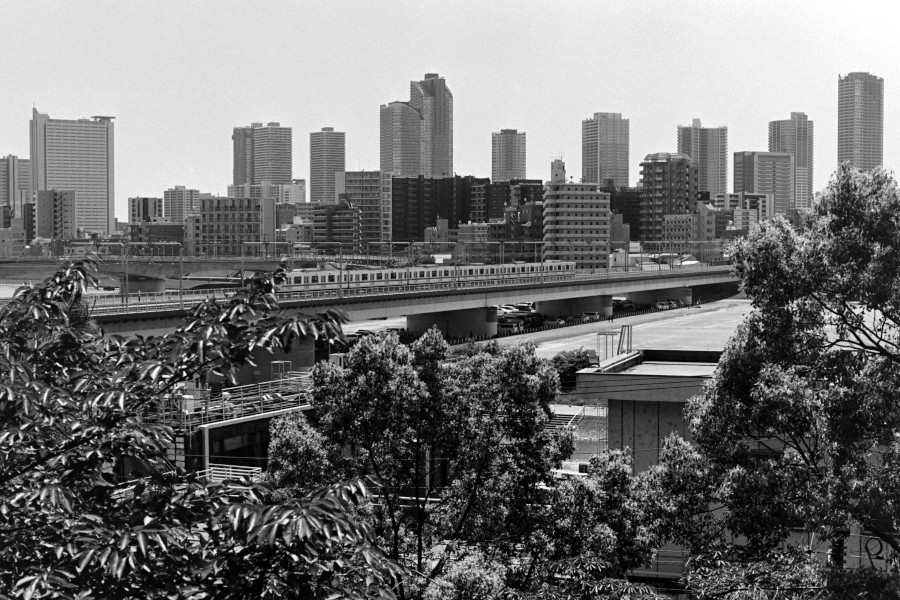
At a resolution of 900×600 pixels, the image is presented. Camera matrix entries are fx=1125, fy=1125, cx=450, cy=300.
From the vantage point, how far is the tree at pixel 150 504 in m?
5.97

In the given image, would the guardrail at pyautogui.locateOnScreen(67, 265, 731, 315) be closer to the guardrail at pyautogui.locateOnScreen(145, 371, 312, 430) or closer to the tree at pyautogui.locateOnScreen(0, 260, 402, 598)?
the guardrail at pyautogui.locateOnScreen(145, 371, 312, 430)

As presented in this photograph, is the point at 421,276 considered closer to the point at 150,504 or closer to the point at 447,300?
the point at 447,300

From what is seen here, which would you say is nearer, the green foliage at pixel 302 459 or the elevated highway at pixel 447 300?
the green foliage at pixel 302 459

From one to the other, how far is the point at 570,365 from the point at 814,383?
45912 millimetres

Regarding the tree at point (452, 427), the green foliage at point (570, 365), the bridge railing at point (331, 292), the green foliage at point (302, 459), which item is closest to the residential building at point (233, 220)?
the bridge railing at point (331, 292)

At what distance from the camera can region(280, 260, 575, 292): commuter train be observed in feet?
279

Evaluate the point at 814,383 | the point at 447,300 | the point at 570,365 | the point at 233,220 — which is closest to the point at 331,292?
the point at 447,300

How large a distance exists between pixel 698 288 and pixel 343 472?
15004 cm

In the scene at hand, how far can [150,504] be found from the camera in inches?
278

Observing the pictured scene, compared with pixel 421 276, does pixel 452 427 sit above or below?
above

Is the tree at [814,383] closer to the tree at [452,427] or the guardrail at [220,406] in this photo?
the tree at [452,427]

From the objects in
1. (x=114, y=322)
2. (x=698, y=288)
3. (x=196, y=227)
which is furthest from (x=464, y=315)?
(x=196, y=227)

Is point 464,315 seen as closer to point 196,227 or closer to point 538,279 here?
point 538,279

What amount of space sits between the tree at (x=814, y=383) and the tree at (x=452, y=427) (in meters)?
2.33
